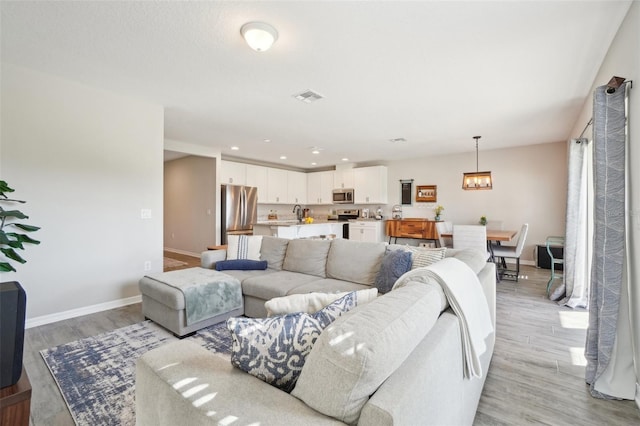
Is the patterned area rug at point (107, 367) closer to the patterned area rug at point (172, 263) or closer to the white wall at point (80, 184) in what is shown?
the white wall at point (80, 184)

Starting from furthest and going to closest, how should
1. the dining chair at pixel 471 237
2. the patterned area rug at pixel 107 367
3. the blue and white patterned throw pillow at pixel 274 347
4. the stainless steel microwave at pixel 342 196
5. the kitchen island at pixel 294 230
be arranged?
the stainless steel microwave at pixel 342 196 < the kitchen island at pixel 294 230 < the dining chair at pixel 471 237 < the patterned area rug at pixel 107 367 < the blue and white patterned throw pillow at pixel 274 347

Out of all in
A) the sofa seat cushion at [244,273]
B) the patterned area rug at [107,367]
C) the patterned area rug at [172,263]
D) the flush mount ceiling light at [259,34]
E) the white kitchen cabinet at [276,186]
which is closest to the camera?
the patterned area rug at [107,367]

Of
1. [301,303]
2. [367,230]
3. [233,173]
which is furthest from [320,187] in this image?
[301,303]

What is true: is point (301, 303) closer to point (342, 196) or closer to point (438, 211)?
point (438, 211)

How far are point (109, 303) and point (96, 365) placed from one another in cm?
145

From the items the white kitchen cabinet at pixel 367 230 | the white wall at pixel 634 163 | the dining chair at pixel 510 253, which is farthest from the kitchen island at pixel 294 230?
the white wall at pixel 634 163

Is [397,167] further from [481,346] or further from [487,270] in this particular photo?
[481,346]

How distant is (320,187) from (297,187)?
66cm

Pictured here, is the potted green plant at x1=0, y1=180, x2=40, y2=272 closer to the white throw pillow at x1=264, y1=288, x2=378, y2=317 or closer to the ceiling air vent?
the white throw pillow at x1=264, y1=288, x2=378, y2=317

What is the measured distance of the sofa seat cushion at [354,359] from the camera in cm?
78

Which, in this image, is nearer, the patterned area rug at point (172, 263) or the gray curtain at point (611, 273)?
the gray curtain at point (611, 273)

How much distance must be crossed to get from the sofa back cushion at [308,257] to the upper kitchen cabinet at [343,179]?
455 cm

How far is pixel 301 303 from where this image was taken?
1.25 meters

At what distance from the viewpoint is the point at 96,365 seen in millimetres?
2160
